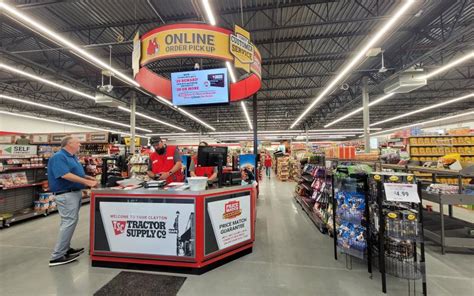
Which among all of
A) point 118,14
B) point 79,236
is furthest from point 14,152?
point 118,14

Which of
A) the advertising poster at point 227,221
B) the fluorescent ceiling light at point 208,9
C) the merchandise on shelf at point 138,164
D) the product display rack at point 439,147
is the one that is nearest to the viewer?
the advertising poster at point 227,221

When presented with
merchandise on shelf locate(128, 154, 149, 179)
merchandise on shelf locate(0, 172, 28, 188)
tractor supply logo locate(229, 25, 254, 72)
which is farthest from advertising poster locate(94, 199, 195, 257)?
merchandise on shelf locate(128, 154, 149, 179)

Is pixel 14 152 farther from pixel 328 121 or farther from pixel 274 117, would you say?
pixel 328 121

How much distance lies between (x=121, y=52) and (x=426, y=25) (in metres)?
9.61

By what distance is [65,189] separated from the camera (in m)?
2.95

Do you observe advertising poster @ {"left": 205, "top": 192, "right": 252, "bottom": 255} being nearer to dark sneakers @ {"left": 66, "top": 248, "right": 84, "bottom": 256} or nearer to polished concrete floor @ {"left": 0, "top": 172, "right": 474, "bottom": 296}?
polished concrete floor @ {"left": 0, "top": 172, "right": 474, "bottom": 296}

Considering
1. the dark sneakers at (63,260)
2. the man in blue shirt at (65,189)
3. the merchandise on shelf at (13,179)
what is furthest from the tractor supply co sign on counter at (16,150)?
the dark sneakers at (63,260)

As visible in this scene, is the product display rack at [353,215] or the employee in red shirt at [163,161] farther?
the employee in red shirt at [163,161]

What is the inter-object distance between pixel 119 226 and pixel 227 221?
4.66 feet

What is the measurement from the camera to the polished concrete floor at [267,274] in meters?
2.37

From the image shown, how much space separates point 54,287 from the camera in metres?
2.44

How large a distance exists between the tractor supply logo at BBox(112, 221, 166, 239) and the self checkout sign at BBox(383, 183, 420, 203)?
2.62 meters

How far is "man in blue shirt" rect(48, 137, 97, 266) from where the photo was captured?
2.85 meters

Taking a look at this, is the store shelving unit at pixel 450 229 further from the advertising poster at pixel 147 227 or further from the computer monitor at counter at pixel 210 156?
the advertising poster at pixel 147 227
